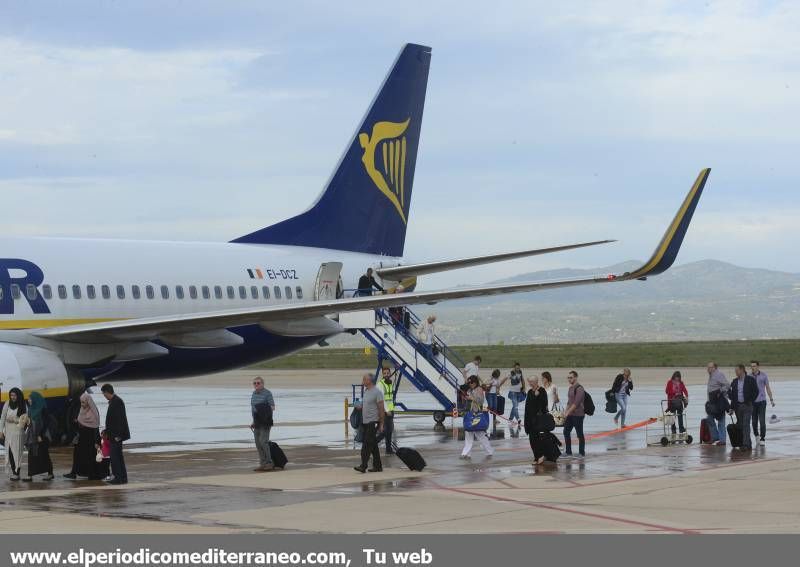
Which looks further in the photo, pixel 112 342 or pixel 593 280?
pixel 112 342

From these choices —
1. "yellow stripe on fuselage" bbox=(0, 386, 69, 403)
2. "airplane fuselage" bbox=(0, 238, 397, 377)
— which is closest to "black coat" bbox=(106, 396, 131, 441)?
"yellow stripe on fuselage" bbox=(0, 386, 69, 403)

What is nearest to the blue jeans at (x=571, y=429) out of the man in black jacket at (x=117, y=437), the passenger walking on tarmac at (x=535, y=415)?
the passenger walking on tarmac at (x=535, y=415)

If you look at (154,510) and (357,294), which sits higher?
(357,294)

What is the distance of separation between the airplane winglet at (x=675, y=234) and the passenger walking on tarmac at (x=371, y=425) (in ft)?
21.6

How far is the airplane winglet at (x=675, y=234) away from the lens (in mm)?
24750

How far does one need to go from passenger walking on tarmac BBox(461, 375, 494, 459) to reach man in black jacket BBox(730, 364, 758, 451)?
15.4 ft

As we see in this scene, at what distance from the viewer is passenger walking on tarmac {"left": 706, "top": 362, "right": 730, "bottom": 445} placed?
24.7 m

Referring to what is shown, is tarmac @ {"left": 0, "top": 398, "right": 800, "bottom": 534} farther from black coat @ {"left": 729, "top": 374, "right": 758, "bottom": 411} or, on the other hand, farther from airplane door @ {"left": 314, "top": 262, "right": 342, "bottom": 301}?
airplane door @ {"left": 314, "top": 262, "right": 342, "bottom": 301}

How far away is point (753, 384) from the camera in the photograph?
2434cm

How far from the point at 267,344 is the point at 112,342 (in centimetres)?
520

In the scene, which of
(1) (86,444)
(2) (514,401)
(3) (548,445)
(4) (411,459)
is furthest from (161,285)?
(3) (548,445)
